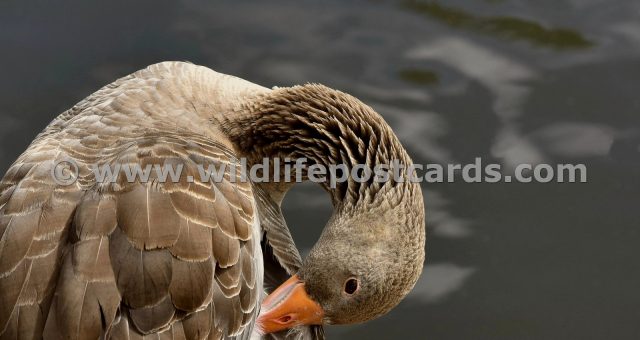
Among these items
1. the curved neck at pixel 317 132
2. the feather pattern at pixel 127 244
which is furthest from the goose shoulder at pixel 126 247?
the curved neck at pixel 317 132

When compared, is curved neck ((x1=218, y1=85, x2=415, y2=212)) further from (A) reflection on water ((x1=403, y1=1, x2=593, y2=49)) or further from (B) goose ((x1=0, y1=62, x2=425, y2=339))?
(A) reflection on water ((x1=403, y1=1, x2=593, y2=49))

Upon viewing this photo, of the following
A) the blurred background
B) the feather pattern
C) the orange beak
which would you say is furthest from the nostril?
the blurred background

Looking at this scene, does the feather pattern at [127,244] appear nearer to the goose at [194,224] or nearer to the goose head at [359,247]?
the goose at [194,224]

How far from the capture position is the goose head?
3.99 meters

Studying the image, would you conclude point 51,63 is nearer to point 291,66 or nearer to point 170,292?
point 291,66

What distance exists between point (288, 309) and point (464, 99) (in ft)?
10.6

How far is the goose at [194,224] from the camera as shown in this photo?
11.3 feet

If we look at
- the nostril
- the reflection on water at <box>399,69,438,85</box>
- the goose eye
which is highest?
the reflection on water at <box>399,69,438,85</box>

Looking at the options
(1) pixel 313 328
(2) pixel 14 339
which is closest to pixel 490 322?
(1) pixel 313 328

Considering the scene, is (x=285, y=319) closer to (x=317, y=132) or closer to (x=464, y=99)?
(x=317, y=132)

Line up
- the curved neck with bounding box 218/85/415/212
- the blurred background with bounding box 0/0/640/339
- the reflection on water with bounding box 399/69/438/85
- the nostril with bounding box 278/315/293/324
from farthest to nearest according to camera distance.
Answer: the reflection on water with bounding box 399/69/438/85 → the blurred background with bounding box 0/0/640/339 → the curved neck with bounding box 218/85/415/212 → the nostril with bounding box 278/315/293/324

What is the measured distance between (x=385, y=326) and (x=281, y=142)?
159 cm

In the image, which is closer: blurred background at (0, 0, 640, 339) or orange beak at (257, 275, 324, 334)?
orange beak at (257, 275, 324, 334)

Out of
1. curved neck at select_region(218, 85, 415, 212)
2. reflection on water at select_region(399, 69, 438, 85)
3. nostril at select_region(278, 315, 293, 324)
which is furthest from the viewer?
reflection on water at select_region(399, 69, 438, 85)
